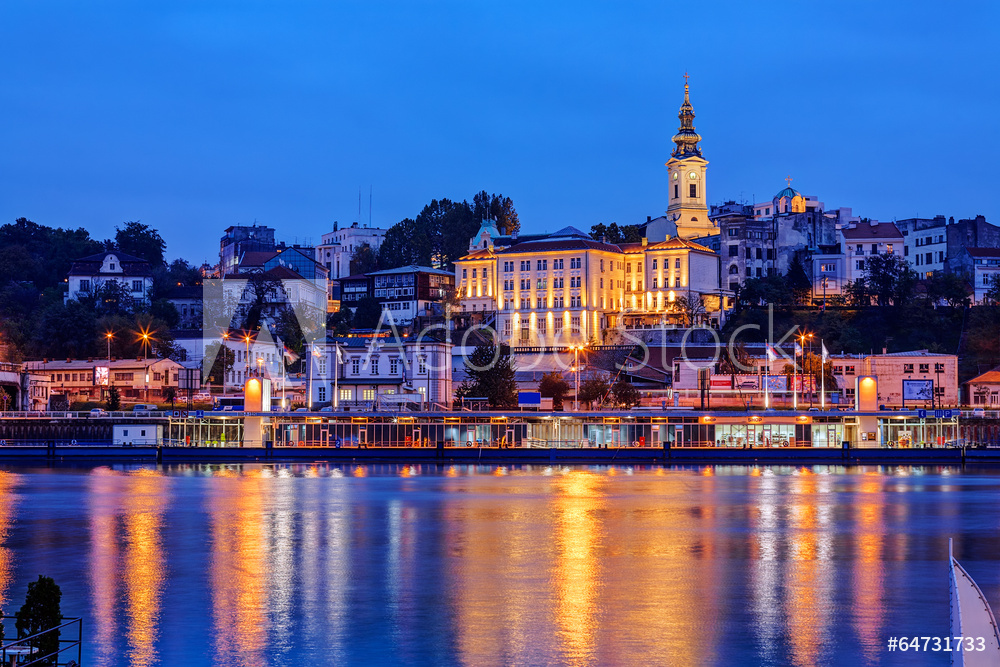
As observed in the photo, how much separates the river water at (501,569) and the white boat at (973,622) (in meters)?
9.12

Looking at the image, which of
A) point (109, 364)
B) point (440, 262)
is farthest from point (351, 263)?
point (109, 364)

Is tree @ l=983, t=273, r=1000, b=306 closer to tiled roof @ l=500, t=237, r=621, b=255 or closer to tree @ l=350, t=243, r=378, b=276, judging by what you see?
tiled roof @ l=500, t=237, r=621, b=255

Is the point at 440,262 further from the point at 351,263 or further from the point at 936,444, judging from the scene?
the point at 936,444

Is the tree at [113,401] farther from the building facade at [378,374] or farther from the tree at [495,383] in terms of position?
the tree at [495,383]

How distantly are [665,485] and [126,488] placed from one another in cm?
3084

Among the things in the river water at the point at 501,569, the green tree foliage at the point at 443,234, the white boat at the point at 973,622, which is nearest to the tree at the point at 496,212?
the green tree foliage at the point at 443,234

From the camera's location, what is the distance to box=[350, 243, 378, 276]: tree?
188250mm

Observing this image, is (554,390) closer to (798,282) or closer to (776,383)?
(776,383)

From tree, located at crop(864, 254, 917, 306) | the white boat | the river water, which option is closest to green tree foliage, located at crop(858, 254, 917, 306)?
tree, located at crop(864, 254, 917, 306)

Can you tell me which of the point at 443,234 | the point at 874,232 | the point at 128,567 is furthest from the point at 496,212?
the point at 128,567

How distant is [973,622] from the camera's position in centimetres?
1544

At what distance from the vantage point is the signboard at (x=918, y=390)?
4355 inches

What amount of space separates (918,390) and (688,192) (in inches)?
2614

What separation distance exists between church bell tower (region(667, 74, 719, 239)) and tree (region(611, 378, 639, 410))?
59.2 metres
